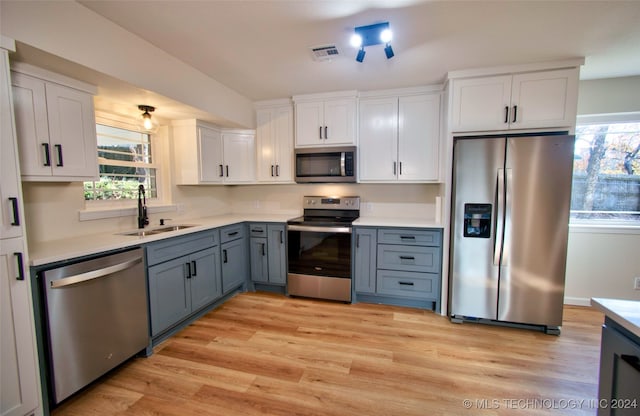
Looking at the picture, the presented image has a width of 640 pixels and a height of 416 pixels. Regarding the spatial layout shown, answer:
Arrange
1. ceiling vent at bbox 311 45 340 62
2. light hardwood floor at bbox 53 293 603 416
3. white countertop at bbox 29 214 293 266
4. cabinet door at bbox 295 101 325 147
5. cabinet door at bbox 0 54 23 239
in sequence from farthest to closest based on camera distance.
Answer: cabinet door at bbox 295 101 325 147 < ceiling vent at bbox 311 45 340 62 < light hardwood floor at bbox 53 293 603 416 < white countertop at bbox 29 214 293 266 < cabinet door at bbox 0 54 23 239

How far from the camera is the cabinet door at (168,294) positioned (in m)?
2.15

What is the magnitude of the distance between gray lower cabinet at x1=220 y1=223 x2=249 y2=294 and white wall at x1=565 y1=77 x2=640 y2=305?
3674mm

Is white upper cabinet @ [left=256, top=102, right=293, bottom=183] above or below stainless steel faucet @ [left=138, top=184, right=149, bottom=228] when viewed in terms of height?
above

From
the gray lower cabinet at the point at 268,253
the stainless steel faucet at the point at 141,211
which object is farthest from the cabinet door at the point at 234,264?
the stainless steel faucet at the point at 141,211

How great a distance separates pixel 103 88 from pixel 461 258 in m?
3.29

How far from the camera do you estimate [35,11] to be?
1448mm

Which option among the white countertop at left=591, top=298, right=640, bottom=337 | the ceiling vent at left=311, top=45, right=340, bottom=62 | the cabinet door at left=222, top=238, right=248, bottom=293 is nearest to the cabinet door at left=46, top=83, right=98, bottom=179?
the cabinet door at left=222, top=238, right=248, bottom=293

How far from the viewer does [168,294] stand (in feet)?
7.49

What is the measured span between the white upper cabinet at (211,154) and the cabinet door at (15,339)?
1792 millimetres

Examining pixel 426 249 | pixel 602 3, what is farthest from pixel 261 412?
pixel 602 3

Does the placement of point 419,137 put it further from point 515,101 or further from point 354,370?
point 354,370

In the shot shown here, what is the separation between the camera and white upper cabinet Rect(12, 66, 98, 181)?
159cm

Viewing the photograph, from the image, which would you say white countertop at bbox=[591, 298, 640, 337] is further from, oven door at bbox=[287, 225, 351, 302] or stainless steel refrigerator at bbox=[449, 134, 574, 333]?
oven door at bbox=[287, 225, 351, 302]

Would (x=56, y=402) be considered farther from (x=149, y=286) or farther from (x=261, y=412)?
(x=261, y=412)
